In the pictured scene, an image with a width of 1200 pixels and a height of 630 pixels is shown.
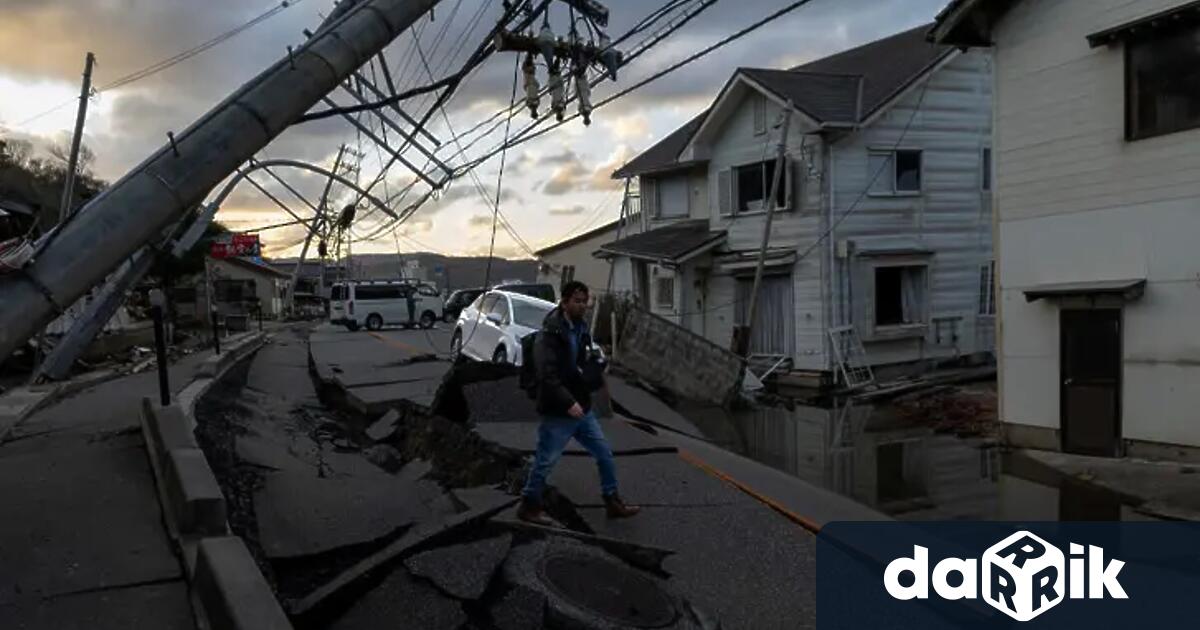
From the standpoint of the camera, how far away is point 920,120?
68.9 ft

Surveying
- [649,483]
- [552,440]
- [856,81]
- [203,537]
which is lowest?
[649,483]

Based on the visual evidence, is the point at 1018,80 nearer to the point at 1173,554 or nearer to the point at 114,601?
the point at 1173,554

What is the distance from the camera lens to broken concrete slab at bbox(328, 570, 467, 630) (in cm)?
456

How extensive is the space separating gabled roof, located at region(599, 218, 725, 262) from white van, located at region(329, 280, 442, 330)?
15.5 metres

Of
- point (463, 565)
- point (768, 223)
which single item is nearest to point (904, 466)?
point (768, 223)

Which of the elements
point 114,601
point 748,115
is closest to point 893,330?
point 748,115

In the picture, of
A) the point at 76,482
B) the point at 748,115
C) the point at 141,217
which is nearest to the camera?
the point at 141,217

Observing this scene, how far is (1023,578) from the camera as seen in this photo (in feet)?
20.3

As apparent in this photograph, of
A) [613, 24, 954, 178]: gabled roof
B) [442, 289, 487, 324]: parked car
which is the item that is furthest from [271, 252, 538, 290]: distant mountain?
[613, 24, 954, 178]: gabled roof

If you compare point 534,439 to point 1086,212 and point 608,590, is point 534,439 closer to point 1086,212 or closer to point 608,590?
point 608,590

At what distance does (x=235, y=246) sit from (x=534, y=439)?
→ 41.7 metres

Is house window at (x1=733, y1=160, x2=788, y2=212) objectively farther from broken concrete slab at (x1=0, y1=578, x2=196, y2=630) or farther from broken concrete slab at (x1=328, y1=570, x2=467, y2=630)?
broken concrete slab at (x1=0, y1=578, x2=196, y2=630)

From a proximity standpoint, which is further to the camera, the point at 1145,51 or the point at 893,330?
the point at 893,330

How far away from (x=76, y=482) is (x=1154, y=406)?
11.2m
